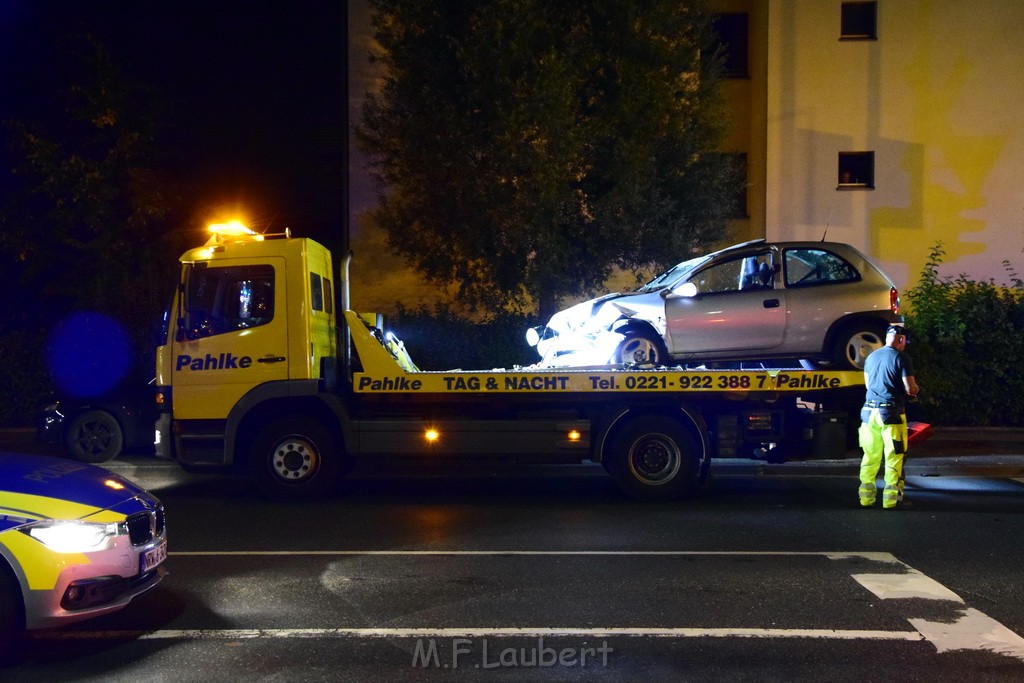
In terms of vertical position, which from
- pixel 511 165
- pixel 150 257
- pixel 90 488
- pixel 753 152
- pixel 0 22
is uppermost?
pixel 0 22

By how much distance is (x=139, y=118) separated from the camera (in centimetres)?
1792

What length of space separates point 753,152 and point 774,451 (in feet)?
38.6

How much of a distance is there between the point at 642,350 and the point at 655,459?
3.70 ft

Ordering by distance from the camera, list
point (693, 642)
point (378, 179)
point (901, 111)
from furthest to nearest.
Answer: point (901, 111) < point (378, 179) < point (693, 642)

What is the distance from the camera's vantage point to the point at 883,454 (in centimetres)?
913

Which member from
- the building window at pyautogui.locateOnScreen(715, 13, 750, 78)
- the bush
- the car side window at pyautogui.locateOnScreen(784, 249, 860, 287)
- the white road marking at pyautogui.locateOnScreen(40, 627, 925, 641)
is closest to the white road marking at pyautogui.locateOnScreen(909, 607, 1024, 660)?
the white road marking at pyautogui.locateOnScreen(40, 627, 925, 641)

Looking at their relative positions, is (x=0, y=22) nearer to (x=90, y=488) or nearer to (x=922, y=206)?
(x=90, y=488)

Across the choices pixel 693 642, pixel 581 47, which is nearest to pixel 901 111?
pixel 581 47

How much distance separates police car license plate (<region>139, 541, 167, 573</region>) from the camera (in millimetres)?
5402

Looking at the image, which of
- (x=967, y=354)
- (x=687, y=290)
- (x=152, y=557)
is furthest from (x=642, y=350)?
(x=967, y=354)

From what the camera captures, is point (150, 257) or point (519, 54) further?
point (150, 257)

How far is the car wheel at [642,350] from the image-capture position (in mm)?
9875

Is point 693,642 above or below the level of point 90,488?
below

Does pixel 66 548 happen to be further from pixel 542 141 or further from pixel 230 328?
pixel 542 141
